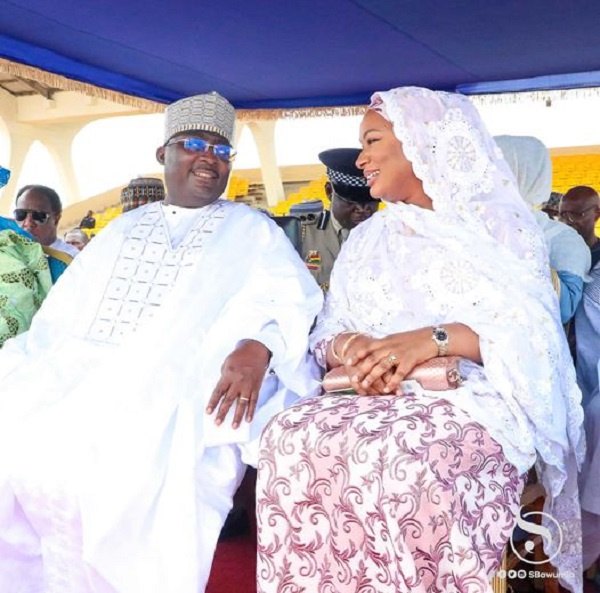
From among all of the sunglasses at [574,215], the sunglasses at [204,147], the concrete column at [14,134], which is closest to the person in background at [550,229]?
the sunglasses at [204,147]

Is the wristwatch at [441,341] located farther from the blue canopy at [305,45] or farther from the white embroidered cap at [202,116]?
the blue canopy at [305,45]

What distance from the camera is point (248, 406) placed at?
279 cm

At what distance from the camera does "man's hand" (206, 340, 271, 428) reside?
2.76 meters

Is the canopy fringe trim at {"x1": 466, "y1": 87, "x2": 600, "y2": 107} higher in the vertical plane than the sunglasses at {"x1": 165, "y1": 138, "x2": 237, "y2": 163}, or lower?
higher

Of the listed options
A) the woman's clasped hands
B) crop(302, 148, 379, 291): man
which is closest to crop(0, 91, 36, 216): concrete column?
crop(302, 148, 379, 291): man

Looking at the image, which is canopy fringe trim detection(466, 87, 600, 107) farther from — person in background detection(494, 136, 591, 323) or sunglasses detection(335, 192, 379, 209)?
person in background detection(494, 136, 591, 323)

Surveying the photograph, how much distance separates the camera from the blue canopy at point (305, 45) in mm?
3836

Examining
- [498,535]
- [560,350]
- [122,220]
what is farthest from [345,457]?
[122,220]

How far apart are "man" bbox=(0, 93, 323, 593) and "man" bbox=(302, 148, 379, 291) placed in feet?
3.14

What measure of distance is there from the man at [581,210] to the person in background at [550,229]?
1334mm

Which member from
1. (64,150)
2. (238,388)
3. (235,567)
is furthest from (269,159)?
(238,388)

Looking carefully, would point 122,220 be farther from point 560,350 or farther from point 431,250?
point 560,350

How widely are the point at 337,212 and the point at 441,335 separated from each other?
1878 millimetres

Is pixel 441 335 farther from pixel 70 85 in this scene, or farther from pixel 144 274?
pixel 70 85
